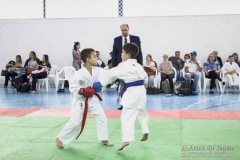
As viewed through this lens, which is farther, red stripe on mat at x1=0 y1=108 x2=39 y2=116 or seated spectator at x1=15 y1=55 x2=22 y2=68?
seated spectator at x1=15 y1=55 x2=22 y2=68

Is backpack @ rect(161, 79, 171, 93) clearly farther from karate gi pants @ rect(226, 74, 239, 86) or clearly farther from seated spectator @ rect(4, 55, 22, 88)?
seated spectator @ rect(4, 55, 22, 88)

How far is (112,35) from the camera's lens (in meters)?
13.4

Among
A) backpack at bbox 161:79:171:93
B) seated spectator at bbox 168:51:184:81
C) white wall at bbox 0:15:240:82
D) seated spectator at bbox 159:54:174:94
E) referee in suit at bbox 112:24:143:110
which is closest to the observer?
referee in suit at bbox 112:24:143:110

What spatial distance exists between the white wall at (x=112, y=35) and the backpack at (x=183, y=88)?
2.76 m

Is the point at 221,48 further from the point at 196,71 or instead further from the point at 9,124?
the point at 9,124

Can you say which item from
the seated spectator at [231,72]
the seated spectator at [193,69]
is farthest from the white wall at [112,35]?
the seated spectator at [193,69]

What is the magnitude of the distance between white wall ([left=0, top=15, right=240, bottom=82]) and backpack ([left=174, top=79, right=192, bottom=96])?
9.06 ft

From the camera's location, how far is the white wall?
1265 cm

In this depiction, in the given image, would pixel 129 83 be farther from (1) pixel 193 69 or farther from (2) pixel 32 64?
(2) pixel 32 64

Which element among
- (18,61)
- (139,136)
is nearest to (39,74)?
(18,61)

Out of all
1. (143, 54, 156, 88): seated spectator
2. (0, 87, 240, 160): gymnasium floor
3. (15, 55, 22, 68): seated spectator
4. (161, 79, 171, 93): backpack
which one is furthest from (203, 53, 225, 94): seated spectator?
(15, 55, 22, 68): seated spectator

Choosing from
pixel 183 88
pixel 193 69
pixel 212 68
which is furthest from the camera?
pixel 193 69

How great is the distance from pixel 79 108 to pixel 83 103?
0.08 m

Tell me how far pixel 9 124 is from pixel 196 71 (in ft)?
23.6
